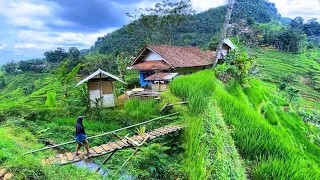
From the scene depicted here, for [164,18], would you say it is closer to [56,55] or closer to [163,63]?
[163,63]

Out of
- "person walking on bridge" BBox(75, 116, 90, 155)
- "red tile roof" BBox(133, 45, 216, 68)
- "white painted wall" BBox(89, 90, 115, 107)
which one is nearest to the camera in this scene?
"person walking on bridge" BBox(75, 116, 90, 155)

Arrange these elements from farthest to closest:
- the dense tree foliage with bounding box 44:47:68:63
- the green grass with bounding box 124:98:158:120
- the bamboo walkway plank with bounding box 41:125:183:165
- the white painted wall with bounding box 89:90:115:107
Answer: the dense tree foliage with bounding box 44:47:68:63, the white painted wall with bounding box 89:90:115:107, the green grass with bounding box 124:98:158:120, the bamboo walkway plank with bounding box 41:125:183:165

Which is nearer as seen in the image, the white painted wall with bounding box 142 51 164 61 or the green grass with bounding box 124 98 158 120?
the green grass with bounding box 124 98 158 120

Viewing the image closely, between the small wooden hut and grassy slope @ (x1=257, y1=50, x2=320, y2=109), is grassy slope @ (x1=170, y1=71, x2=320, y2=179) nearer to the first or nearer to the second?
the small wooden hut

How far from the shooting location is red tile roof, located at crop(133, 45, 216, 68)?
1433cm

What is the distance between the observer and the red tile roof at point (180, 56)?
1433cm

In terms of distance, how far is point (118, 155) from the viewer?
22.3ft

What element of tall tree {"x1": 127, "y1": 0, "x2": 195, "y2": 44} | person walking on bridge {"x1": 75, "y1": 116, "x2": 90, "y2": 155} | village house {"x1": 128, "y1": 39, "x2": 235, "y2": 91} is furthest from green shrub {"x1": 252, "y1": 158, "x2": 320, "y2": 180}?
tall tree {"x1": 127, "y1": 0, "x2": 195, "y2": 44}

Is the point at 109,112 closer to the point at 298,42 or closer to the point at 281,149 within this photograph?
the point at 281,149

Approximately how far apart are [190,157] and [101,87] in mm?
8211

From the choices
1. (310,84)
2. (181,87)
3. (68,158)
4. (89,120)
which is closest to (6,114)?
(89,120)

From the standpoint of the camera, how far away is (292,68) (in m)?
37.8

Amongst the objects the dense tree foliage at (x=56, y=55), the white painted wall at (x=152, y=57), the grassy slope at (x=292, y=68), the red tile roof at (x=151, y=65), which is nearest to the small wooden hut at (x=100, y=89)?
the red tile roof at (x=151, y=65)

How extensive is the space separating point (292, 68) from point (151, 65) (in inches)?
1258
